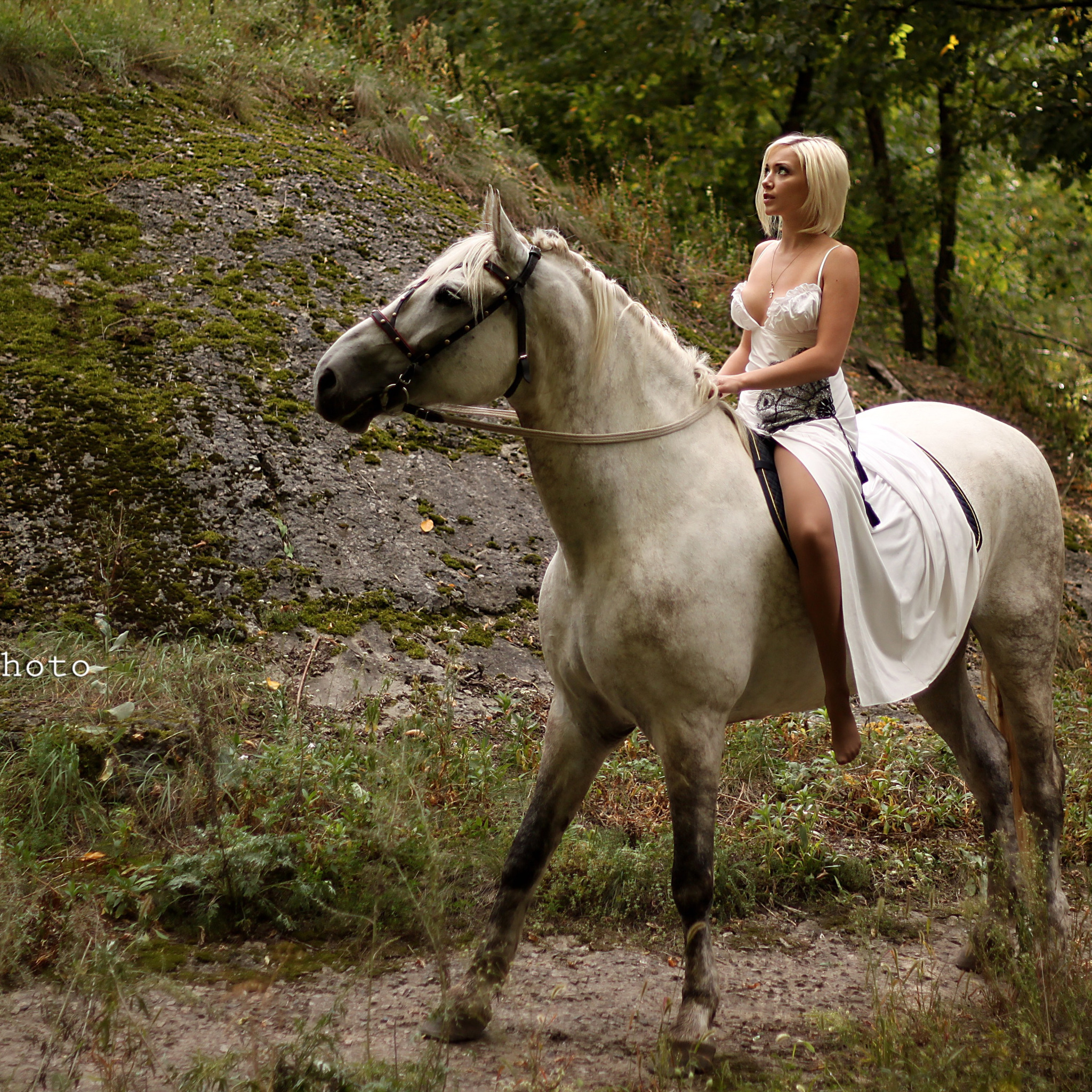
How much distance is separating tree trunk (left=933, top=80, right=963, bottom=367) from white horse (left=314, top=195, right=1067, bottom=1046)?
10871 millimetres

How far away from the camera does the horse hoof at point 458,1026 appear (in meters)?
2.96

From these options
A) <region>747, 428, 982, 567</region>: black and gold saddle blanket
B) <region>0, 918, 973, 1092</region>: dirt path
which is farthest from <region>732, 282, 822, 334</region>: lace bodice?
<region>0, 918, 973, 1092</region>: dirt path

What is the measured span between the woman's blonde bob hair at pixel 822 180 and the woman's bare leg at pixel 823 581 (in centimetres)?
78

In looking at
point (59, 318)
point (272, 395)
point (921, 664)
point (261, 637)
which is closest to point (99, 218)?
point (59, 318)

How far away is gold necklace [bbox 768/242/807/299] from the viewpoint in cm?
324

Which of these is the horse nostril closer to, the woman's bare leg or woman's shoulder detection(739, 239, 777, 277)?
the woman's bare leg

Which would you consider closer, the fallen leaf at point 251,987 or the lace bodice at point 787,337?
the fallen leaf at point 251,987

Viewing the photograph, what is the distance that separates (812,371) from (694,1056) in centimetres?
202

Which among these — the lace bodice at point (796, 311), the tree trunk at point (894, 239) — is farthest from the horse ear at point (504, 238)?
the tree trunk at point (894, 239)

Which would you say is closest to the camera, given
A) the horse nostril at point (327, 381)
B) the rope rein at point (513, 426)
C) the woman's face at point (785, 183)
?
the horse nostril at point (327, 381)

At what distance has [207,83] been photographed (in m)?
7.96

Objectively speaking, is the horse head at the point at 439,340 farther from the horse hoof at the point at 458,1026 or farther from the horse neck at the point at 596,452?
the horse hoof at the point at 458,1026

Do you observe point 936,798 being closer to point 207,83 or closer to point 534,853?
point 534,853

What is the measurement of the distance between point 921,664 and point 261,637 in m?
3.14
